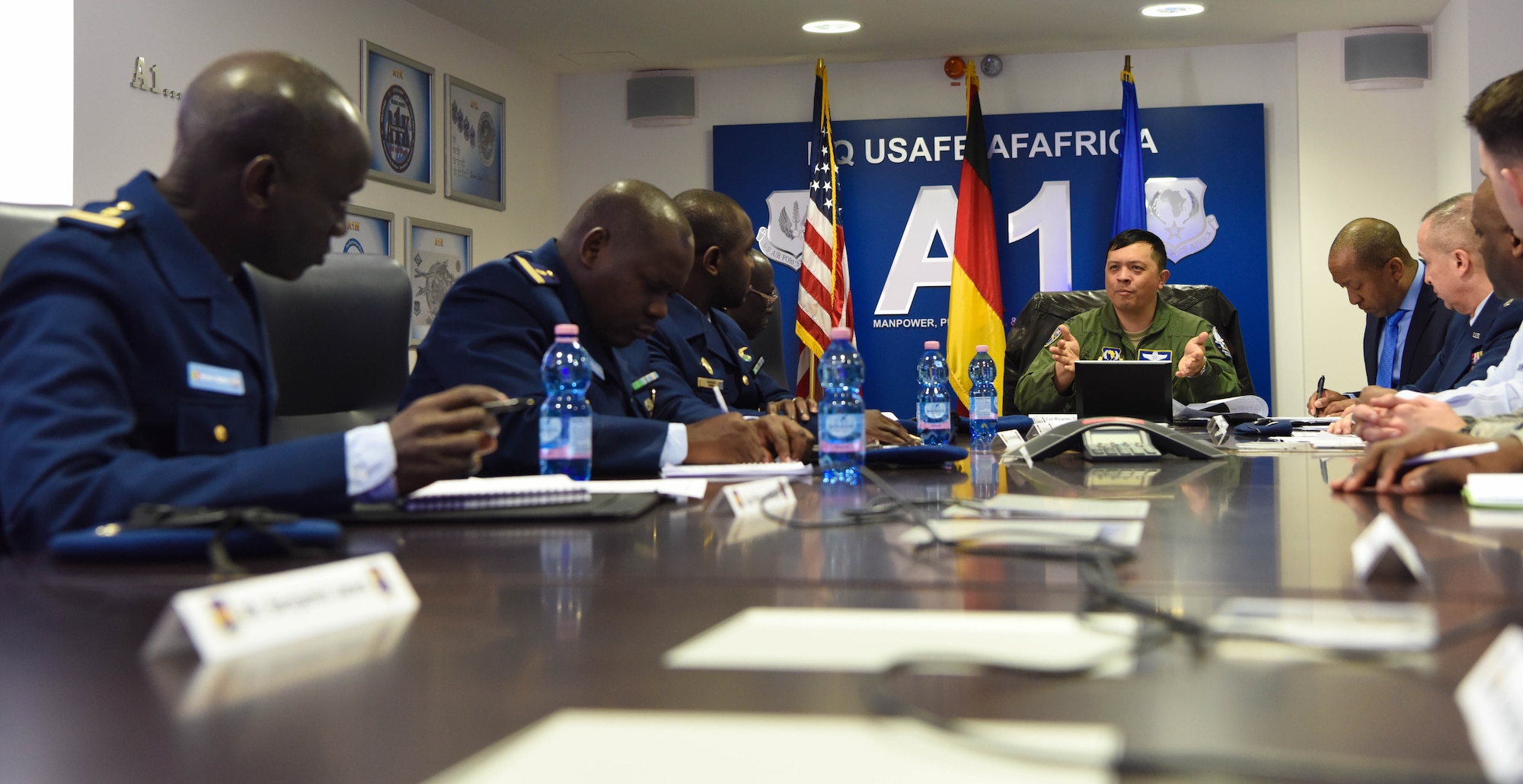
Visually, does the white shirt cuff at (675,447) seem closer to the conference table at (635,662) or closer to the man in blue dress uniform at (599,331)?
the man in blue dress uniform at (599,331)

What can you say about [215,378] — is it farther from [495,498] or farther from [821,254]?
[821,254]

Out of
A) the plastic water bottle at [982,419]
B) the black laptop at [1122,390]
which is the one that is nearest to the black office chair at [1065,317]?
the plastic water bottle at [982,419]

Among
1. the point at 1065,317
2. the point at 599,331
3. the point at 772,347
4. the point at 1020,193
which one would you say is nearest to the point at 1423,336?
the point at 1065,317

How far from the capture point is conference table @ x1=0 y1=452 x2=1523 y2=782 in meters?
0.55

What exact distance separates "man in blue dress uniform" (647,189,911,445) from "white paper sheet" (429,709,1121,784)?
241 centimetres

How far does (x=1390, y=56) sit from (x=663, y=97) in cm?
400

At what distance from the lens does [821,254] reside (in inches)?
268

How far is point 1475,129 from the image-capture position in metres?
2.21

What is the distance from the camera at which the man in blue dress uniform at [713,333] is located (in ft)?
10.4

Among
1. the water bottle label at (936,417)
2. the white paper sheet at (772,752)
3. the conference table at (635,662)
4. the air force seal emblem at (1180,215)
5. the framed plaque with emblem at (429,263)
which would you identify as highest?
the air force seal emblem at (1180,215)

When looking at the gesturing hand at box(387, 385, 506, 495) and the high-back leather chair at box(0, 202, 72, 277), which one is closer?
the gesturing hand at box(387, 385, 506, 495)

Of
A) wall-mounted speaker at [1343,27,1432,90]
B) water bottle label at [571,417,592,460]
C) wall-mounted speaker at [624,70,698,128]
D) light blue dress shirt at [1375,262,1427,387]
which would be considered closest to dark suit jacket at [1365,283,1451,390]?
light blue dress shirt at [1375,262,1427,387]

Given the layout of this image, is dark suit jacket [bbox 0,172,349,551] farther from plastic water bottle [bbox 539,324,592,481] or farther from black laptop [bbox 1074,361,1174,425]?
black laptop [bbox 1074,361,1174,425]

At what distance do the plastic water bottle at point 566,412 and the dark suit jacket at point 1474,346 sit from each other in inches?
100.0
